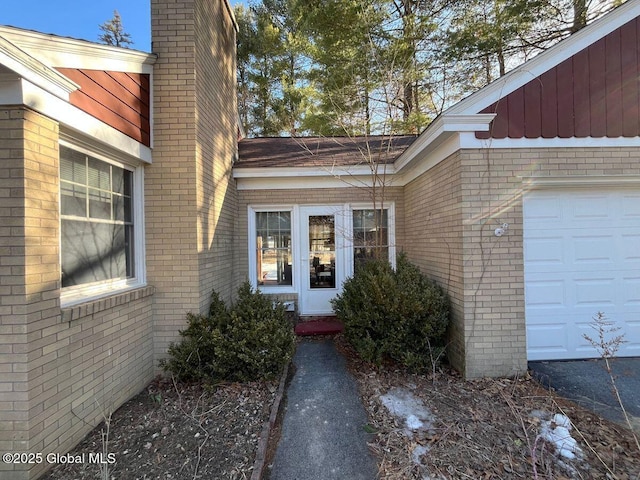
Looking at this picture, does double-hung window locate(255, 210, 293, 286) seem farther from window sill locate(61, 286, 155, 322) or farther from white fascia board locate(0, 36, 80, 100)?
white fascia board locate(0, 36, 80, 100)

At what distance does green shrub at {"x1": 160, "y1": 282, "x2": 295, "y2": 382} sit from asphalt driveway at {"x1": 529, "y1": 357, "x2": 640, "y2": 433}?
10.1 feet

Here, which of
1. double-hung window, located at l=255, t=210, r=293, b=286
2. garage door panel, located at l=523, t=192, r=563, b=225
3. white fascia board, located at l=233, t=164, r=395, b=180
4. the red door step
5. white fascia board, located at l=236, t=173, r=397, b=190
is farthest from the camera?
double-hung window, located at l=255, t=210, r=293, b=286

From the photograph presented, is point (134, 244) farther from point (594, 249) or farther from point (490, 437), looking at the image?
point (594, 249)

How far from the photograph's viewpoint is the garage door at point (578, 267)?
4.04 m

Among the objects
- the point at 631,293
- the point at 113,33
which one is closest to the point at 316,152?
the point at 631,293

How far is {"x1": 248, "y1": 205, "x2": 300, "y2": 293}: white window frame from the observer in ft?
20.7

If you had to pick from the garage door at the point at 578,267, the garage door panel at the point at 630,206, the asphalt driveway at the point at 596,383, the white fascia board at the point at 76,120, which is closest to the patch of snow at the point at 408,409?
the asphalt driveway at the point at 596,383

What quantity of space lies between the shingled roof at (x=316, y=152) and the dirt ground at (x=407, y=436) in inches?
155

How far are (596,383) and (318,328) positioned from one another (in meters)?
3.80

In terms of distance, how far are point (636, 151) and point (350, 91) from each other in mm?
7171

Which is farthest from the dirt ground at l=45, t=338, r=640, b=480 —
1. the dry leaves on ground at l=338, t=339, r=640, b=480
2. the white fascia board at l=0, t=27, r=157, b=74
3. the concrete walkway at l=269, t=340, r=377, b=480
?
the white fascia board at l=0, t=27, r=157, b=74

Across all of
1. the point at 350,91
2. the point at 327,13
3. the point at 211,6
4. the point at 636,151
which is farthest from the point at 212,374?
the point at 327,13

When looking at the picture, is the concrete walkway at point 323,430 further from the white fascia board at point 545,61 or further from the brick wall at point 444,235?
the white fascia board at point 545,61

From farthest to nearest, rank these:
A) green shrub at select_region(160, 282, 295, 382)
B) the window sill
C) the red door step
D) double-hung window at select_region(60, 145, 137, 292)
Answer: the red door step → green shrub at select_region(160, 282, 295, 382) → double-hung window at select_region(60, 145, 137, 292) → the window sill
